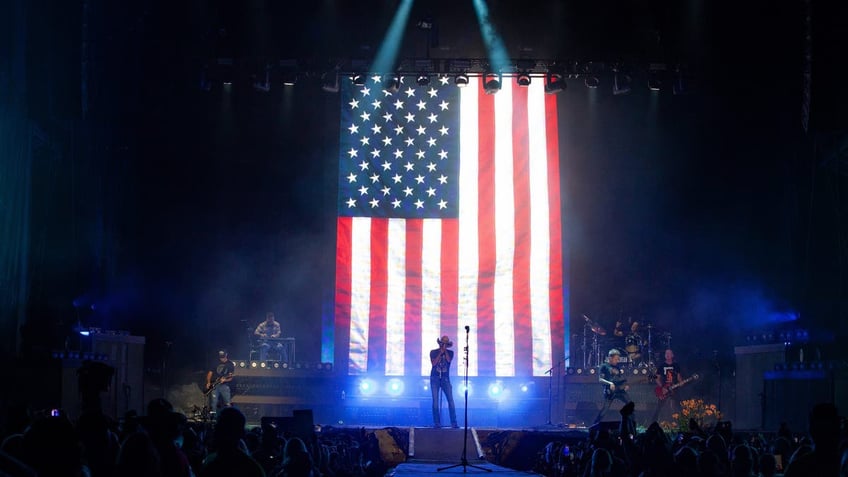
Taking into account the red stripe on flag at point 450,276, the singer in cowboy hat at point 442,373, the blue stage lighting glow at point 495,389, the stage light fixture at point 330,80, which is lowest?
the blue stage lighting glow at point 495,389

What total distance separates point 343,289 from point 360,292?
420 mm

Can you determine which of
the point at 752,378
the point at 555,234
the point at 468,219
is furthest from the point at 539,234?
the point at 752,378

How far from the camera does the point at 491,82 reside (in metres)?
20.4

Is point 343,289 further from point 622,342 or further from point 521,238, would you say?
point 622,342

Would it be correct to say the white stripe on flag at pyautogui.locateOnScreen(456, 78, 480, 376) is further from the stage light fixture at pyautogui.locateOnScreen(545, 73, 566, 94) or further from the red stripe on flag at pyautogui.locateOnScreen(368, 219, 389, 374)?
the stage light fixture at pyautogui.locateOnScreen(545, 73, 566, 94)

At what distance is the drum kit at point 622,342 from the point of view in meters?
20.8

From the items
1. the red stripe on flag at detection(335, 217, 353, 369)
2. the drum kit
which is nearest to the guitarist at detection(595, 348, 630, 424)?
the drum kit

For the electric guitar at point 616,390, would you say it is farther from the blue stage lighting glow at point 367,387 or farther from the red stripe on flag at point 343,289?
the red stripe on flag at point 343,289

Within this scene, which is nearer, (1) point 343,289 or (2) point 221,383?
(2) point 221,383

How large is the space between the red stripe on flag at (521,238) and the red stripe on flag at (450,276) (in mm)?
1422

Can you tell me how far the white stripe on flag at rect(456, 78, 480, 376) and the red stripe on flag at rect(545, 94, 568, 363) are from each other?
1819 millimetres

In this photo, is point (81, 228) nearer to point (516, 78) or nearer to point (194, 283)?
point (194, 283)

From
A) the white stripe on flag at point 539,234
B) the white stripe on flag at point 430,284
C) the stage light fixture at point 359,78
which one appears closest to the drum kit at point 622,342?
the white stripe on flag at point 539,234

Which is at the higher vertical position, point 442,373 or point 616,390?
point 442,373
